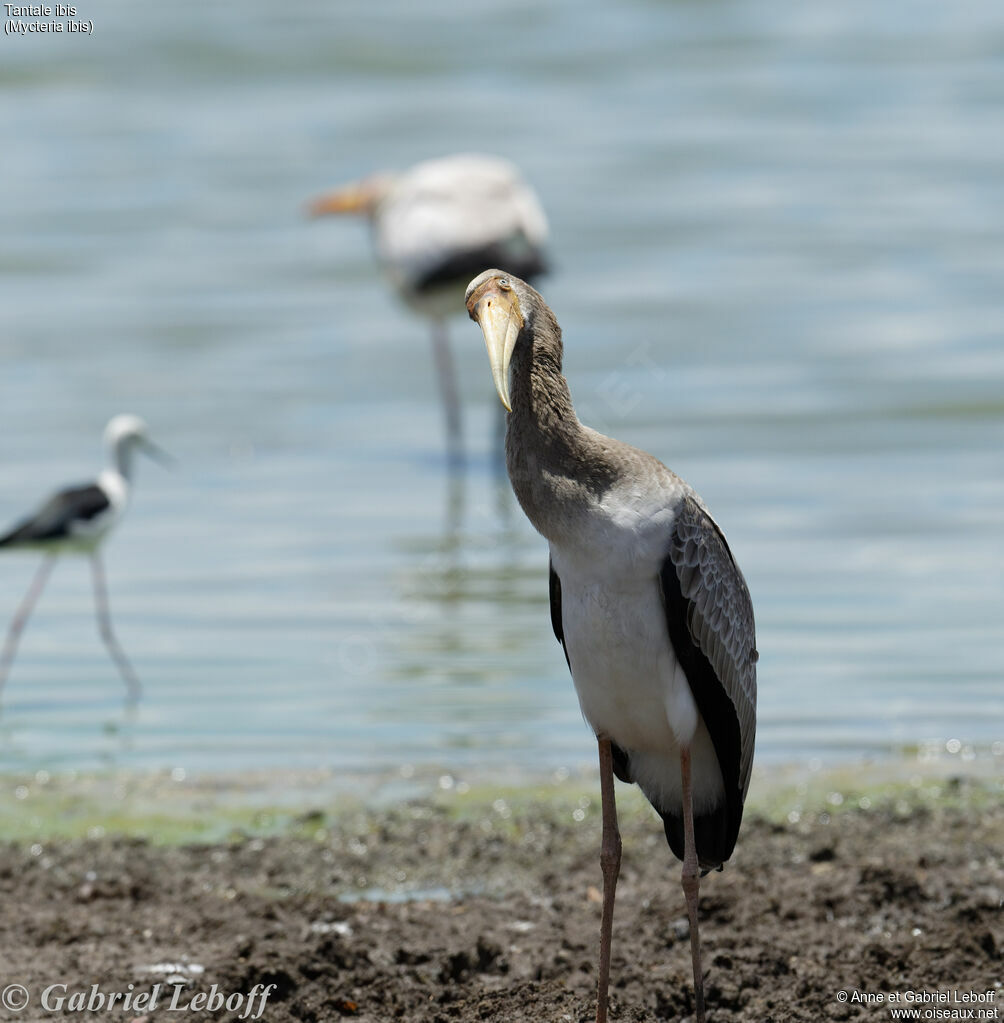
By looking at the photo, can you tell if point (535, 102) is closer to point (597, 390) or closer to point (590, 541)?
point (597, 390)

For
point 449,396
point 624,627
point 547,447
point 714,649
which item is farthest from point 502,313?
point 449,396

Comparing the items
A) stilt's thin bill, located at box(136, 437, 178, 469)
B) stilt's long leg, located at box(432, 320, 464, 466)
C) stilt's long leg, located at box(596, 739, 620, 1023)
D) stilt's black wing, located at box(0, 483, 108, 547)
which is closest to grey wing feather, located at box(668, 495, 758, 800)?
stilt's long leg, located at box(596, 739, 620, 1023)

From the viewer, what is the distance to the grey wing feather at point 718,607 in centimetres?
413

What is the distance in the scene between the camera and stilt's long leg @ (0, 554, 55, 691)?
7.89 meters

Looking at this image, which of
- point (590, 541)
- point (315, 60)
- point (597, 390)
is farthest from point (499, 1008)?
point (315, 60)

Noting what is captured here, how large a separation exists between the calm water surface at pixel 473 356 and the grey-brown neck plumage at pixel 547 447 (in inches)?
102

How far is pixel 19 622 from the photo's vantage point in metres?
8.08

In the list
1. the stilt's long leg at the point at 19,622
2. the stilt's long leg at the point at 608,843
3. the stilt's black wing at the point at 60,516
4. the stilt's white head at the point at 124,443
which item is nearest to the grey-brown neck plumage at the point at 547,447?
the stilt's long leg at the point at 608,843

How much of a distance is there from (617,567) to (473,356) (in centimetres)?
1045

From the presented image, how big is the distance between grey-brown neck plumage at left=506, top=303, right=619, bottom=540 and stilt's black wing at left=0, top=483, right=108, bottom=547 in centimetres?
465

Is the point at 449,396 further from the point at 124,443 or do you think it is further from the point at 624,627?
the point at 624,627

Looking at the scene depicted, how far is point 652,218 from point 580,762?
1112 centimetres

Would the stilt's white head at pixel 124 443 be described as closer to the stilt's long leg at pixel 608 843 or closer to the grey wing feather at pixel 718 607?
the stilt's long leg at pixel 608 843

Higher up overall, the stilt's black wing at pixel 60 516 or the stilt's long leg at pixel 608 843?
the stilt's long leg at pixel 608 843
